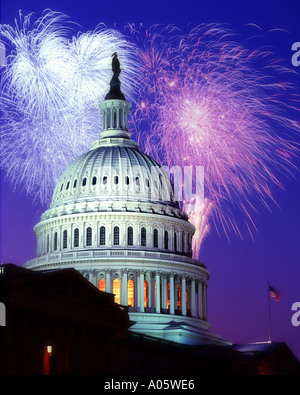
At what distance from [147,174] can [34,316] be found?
64.0 metres

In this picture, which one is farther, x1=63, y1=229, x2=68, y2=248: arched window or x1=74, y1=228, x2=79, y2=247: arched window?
x1=63, y1=229, x2=68, y2=248: arched window

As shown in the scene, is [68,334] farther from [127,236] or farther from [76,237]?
[76,237]

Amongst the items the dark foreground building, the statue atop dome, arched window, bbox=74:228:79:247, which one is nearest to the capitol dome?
arched window, bbox=74:228:79:247

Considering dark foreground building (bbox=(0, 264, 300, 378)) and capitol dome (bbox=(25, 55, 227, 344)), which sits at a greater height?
capitol dome (bbox=(25, 55, 227, 344))

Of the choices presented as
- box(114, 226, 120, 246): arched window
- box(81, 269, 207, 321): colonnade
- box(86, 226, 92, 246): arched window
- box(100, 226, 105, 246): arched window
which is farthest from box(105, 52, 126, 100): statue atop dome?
box(81, 269, 207, 321): colonnade

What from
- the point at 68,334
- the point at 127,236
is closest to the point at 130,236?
the point at 127,236

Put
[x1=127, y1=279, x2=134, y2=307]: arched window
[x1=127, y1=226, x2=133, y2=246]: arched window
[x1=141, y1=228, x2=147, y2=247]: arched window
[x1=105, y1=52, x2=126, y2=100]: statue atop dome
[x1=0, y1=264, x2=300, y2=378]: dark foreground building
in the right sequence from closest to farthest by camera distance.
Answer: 1. [x1=0, y1=264, x2=300, y2=378]: dark foreground building
2. [x1=127, y1=279, x2=134, y2=307]: arched window
3. [x1=127, y1=226, x2=133, y2=246]: arched window
4. [x1=141, y1=228, x2=147, y2=247]: arched window
5. [x1=105, y1=52, x2=126, y2=100]: statue atop dome

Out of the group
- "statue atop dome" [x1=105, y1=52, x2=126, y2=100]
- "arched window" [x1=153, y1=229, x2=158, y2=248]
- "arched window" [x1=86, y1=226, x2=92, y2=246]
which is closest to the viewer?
"arched window" [x1=86, y1=226, x2=92, y2=246]

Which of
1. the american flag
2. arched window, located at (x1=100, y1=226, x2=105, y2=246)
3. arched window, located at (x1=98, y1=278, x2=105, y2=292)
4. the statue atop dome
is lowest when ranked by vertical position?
the american flag

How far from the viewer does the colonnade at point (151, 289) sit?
399ft

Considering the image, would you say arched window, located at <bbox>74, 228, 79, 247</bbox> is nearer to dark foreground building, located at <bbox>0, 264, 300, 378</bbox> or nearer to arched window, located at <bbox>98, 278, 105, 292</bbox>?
arched window, located at <bbox>98, 278, 105, 292</bbox>

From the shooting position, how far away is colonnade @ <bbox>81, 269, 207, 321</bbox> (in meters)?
122

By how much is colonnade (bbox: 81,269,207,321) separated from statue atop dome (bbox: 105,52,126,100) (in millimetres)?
28659

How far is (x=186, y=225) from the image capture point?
132 m
